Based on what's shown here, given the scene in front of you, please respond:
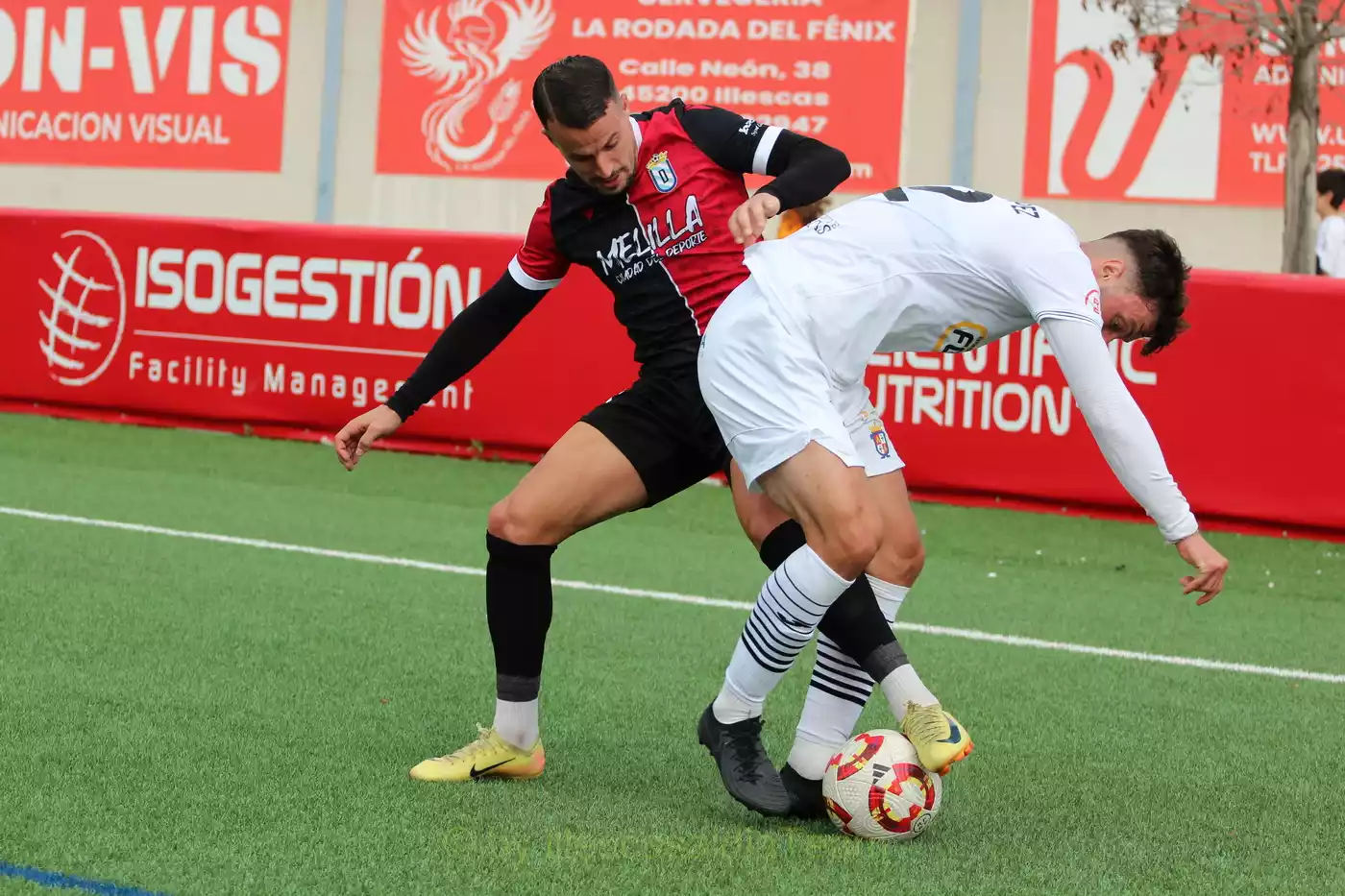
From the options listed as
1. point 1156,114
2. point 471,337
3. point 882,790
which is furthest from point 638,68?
point 882,790

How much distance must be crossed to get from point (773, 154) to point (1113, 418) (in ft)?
3.81

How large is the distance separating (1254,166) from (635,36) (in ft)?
21.8

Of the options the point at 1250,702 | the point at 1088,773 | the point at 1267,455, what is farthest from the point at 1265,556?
the point at 1088,773

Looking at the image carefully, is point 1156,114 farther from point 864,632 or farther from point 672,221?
point 864,632

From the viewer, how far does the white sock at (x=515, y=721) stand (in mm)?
4434

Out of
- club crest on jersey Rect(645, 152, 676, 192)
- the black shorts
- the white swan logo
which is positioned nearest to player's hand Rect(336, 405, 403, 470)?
the black shorts

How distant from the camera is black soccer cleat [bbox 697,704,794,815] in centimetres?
407

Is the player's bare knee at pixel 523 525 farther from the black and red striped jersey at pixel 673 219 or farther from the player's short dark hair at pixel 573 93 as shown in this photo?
the player's short dark hair at pixel 573 93

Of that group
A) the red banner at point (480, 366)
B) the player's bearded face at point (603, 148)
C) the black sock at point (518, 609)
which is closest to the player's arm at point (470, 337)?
the player's bearded face at point (603, 148)

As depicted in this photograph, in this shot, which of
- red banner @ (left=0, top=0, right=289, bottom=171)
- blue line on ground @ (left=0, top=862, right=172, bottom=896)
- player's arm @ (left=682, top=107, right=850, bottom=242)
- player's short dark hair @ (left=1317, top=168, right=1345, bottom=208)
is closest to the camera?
blue line on ground @ (left=0, top=862, right=172, bottom=896)

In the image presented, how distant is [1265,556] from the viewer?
9117 mm

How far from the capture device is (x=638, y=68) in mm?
18656

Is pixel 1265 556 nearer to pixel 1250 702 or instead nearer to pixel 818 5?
pixel 1250 702

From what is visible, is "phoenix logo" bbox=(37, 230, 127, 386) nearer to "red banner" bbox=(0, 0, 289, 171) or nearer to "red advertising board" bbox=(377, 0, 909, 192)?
"red advertising board" bbox=(377, 0, 909, 192)
